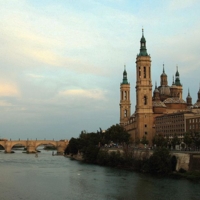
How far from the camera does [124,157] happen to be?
68812 mm

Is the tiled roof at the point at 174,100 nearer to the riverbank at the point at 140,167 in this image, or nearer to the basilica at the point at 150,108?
the basilica at the point at 150,108

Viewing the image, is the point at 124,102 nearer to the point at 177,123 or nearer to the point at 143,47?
the point at 143,47

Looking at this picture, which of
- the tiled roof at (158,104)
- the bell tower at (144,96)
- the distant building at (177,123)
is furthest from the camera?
the tiled roof at (158,104)

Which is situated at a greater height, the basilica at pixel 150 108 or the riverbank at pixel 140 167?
the basilica at pixel 150 108

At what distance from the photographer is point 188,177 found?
1902 inches

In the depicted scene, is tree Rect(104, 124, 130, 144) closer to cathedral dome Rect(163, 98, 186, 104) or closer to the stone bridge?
cathedral dome Rect(163, 98, 186, 104)

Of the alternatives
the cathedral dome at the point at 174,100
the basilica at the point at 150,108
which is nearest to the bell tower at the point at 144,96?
the basilica at the point at 150,108

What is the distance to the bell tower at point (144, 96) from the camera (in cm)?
10469

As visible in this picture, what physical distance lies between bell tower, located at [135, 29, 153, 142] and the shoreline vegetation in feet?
30.7

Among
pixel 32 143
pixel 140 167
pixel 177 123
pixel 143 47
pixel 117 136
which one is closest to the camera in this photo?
pixel 140 167

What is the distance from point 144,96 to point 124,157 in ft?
127

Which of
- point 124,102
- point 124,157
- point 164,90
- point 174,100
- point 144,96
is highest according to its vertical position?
point 164,90

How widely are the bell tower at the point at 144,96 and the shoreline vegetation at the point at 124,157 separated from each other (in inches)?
368

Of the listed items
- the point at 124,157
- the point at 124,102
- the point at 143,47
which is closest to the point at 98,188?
the point at 124,157
